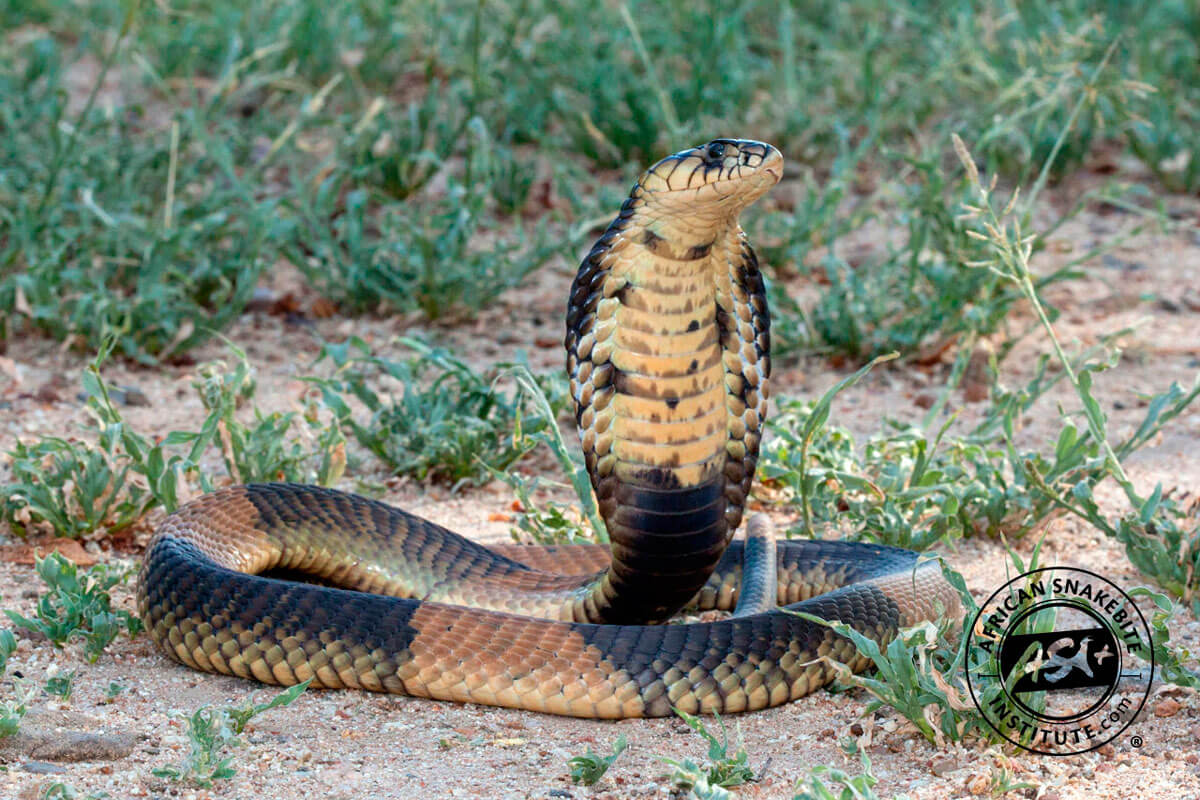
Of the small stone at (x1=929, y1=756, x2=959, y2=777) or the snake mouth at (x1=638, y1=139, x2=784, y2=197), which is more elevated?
the snake mouth at (x1=638, y1=139, x2=784, y2=197)

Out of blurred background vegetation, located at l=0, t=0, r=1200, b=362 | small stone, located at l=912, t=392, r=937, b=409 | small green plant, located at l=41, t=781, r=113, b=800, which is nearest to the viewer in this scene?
small green plant, located at l=41, t=781, r=113, b=800

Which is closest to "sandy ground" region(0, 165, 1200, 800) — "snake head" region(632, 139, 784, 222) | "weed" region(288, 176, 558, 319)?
"snake head" region(632, 139, 784, 222)

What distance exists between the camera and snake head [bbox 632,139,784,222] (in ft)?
9.55

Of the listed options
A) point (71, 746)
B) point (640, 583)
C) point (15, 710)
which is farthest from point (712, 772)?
point (15, 710)

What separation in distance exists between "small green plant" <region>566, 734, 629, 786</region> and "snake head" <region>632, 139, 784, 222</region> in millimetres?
1035

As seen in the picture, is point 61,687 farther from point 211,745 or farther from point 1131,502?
point 1131,502

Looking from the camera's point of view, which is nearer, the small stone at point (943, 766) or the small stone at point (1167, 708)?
the small stone at point (943, 766)

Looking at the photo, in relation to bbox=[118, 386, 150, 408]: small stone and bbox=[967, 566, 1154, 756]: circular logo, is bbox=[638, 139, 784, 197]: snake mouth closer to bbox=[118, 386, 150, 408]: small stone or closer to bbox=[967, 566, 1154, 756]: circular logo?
bbox=[967, 566, 1154, 756]: circular logo

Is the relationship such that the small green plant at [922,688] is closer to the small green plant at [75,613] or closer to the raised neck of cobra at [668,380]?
the raised neck of cobra at [668,380]

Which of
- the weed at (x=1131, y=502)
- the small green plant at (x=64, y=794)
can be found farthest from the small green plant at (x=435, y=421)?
the small green plant at (x=64, y=794)

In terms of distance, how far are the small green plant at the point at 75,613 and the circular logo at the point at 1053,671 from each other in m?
1.90

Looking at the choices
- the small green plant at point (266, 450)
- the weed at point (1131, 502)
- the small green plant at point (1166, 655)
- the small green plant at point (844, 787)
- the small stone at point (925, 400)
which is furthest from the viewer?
the small stone at point (925, 400)

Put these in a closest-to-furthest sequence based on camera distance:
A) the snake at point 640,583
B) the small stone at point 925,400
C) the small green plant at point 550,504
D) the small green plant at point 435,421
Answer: the snake at point 640,583 → the small green plant at point 550,504 → the small green plant at point 435,421 → the small stone at point 925,400

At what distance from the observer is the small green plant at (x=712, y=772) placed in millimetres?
2701
